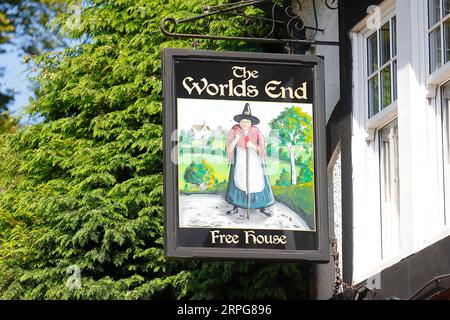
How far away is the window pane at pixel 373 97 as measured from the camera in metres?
6.80

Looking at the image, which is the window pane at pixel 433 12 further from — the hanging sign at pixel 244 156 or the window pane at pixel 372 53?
the window pane at pixel 372 53

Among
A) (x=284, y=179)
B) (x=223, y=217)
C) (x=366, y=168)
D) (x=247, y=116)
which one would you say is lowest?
(x=223, y=217)

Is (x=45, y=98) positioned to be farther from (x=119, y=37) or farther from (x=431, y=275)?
(x=431, y=275)

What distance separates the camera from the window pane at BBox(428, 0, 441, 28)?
18.7 ft

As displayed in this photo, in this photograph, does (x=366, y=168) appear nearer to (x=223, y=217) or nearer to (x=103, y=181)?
→ (x=223, y=217)

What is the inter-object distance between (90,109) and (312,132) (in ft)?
13.3

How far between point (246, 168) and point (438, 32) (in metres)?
1.59

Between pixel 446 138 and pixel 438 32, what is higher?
pixel 438 32

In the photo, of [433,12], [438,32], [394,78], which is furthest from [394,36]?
[438,32]

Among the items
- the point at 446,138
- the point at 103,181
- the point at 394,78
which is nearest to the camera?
the point at 446,138

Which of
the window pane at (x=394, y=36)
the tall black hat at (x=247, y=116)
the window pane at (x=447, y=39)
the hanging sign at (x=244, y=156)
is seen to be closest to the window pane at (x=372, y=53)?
the window pane at (x=394, y=36)

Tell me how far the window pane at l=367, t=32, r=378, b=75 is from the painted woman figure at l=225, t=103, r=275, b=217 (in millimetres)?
1241

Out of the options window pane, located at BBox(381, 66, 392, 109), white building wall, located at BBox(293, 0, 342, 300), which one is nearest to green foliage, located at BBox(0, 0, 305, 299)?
white building wall, located at BBox(293, 0, 342, 300)

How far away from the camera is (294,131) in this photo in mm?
6281
